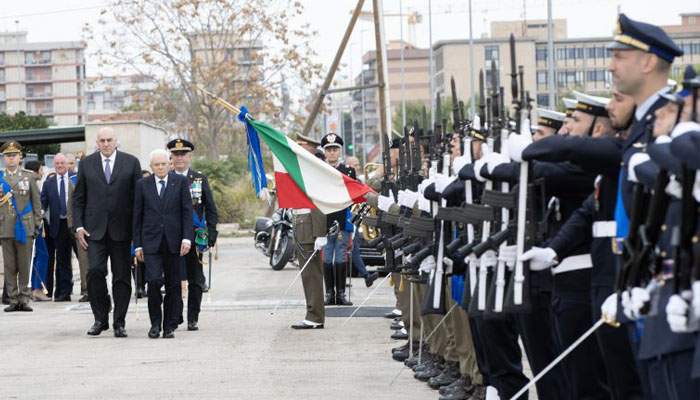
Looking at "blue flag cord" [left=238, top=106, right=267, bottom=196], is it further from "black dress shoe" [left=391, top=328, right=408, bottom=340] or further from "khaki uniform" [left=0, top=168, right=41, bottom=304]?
"khaki uniform" [left=0, top=168, right=41, bottom=304]

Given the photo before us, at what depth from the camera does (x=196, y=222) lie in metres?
16.2

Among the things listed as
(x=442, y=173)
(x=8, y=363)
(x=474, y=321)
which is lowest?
(x=8, y=363)

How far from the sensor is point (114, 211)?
1490cm

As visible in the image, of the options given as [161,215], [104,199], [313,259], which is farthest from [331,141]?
[104,199]

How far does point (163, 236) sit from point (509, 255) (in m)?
7.58

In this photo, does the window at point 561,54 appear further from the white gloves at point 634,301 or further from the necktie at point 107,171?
the white gloves at point 634,301

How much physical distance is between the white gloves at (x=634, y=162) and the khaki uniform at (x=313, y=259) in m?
9.45

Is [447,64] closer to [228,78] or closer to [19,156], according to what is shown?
[228,78]

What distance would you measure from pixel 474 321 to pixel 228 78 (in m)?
48.9

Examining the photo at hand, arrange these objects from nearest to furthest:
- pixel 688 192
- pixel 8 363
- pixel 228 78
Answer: pixel 688 192
pixel 8 363
pixel 228 78

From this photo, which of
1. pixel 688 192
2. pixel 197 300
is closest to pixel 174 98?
pixel 197 300

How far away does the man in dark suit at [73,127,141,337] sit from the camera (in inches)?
584

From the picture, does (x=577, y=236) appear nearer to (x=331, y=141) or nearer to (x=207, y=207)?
(x=207, y=207)

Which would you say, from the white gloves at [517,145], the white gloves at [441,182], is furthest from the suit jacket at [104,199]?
the white gloves at [517,145]
